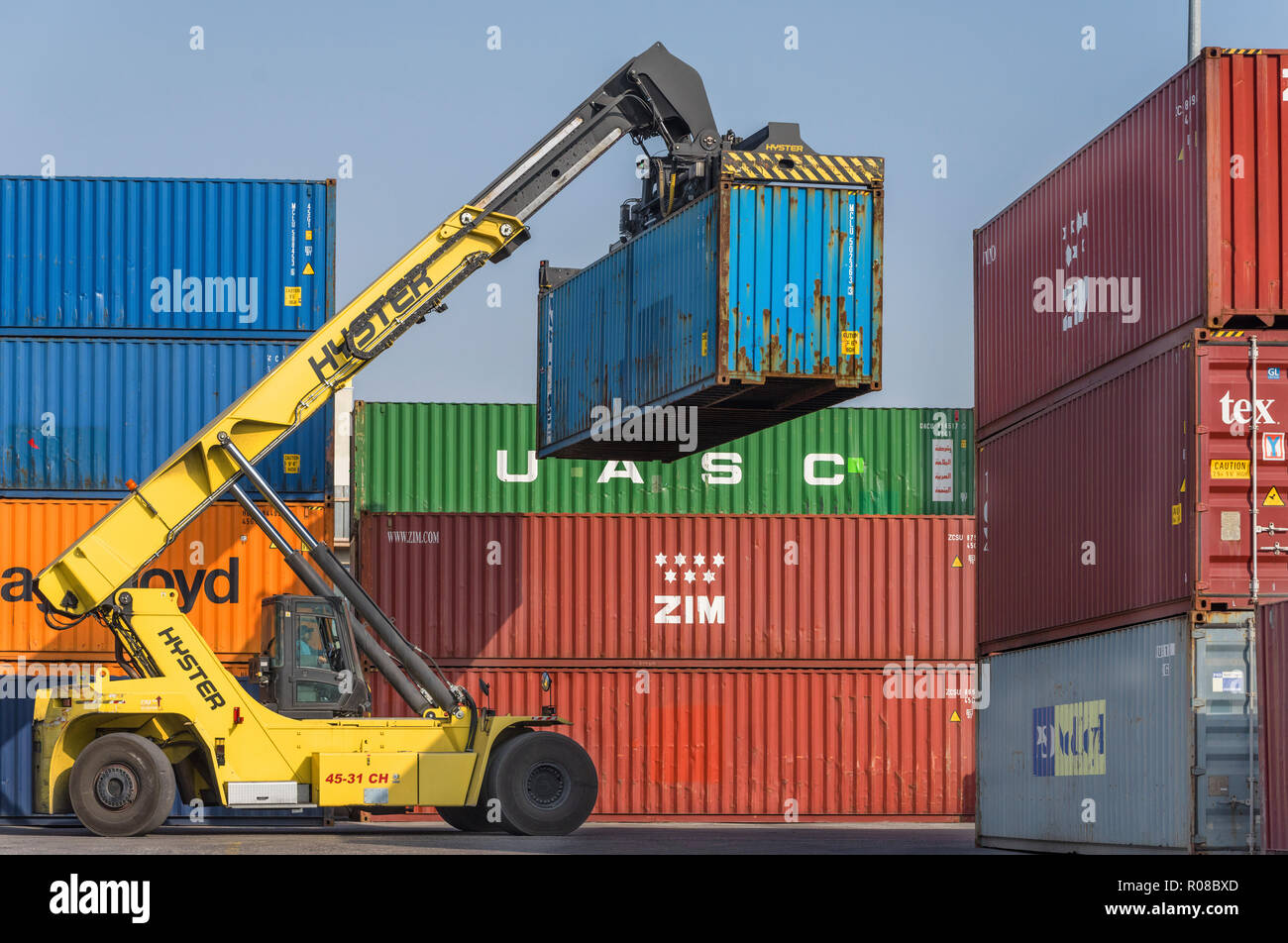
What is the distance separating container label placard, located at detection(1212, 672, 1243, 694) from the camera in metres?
14.7

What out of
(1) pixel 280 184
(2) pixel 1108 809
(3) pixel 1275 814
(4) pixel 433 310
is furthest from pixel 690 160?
(3) pixel 1275 814

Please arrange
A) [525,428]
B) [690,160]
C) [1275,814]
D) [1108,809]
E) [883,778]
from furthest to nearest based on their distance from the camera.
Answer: [525,428]
[883,778]
[690,160]
[1108,809]
[1275,814]

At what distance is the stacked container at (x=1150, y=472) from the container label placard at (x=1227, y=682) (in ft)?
0.08

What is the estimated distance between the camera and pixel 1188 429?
602 inches

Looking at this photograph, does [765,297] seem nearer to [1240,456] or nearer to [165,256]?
[1240,456]

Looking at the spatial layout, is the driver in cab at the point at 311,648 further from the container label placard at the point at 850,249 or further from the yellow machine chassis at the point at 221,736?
the container label placard at the point at 850,249

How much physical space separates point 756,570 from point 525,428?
4844 mm

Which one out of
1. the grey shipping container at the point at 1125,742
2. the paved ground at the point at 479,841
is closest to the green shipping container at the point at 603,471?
A: the paved ground at the point at 479,841

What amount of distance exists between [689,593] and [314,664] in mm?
7770

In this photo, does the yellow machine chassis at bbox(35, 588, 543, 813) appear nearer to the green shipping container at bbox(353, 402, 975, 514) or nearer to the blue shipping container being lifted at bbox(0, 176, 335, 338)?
the blue shipping container being lifted at bbox(0, 176, 335, 338)

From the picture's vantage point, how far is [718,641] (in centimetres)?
2670

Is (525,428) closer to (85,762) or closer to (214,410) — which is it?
(214,410)

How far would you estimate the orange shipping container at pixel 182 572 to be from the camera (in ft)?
77.5

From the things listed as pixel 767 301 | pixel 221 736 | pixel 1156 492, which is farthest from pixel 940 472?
pixel 221 736
